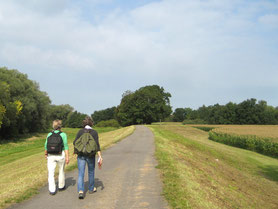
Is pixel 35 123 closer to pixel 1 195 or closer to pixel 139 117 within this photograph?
pixel 139 117

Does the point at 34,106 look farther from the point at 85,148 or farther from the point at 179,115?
the point at 179,115

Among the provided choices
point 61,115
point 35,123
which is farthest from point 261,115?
point 61,115

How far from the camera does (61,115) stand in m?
136

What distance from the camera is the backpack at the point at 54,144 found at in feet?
20.4

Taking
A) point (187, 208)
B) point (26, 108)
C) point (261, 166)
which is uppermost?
point (26, 108)

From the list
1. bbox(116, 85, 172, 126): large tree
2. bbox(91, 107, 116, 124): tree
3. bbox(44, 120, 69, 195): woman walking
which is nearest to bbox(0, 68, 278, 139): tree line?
bbox(116, 85, 172, 126): large tree

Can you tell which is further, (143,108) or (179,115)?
(179,115)

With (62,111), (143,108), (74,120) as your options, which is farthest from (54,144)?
(62,111)

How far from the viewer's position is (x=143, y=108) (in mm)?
75812

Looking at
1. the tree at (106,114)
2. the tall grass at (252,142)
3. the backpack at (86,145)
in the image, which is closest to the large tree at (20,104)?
the backpack at (86,145)

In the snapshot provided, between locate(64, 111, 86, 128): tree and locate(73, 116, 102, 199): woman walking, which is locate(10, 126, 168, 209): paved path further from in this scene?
locate(64, 111, 86, 128): tree

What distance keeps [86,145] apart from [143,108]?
6980 cm

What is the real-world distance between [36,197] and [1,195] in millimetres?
990

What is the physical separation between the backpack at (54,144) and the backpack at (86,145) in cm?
49
